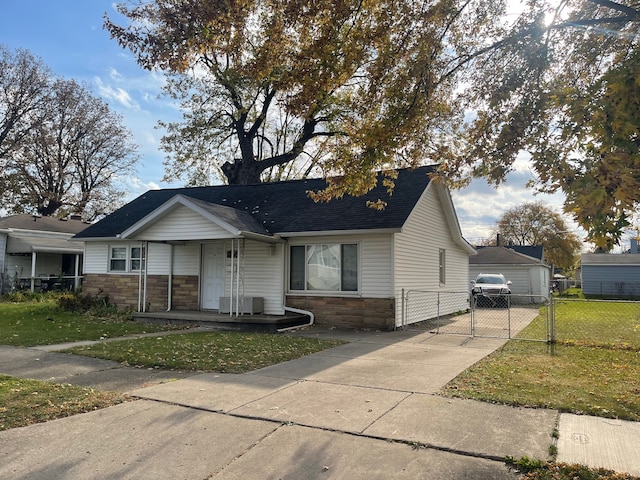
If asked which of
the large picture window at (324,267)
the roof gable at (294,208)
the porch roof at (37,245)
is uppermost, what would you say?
the roof gable at (294,208)

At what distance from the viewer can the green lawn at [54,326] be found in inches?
434

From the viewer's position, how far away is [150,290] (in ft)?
54.7

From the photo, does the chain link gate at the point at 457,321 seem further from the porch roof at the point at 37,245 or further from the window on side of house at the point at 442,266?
the porch roof at the point at 37,245

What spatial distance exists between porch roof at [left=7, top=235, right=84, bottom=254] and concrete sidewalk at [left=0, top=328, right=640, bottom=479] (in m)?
18.6

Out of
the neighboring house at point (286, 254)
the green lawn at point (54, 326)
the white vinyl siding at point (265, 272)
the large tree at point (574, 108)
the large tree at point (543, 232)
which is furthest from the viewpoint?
the large tree at point (543, 232)

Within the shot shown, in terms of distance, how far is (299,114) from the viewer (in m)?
8.88

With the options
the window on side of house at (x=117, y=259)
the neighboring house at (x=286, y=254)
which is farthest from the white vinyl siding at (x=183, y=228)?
the window on side of house at (x=117, y=259)

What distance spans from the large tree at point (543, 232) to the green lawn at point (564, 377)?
47.0 metres

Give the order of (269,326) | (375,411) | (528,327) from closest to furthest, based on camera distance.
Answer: (375,411) < (269,326) < (528,327)

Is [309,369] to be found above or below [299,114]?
below

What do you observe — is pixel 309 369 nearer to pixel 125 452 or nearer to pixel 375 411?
pixel 375 411

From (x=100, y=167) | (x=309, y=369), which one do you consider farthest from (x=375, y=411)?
(x=100, y=167)

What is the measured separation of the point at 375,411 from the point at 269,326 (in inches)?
305

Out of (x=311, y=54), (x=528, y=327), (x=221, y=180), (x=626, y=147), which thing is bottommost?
(x=528, y=327)
